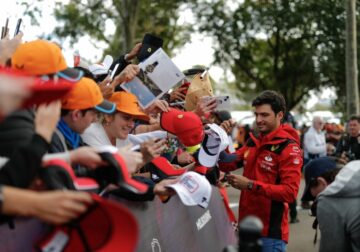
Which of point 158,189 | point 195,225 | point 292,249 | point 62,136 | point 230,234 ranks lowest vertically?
point 292,249

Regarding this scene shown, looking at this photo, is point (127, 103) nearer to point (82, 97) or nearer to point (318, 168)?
point (82, 97)

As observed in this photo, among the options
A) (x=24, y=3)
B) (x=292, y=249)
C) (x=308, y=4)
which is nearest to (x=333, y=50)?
(x=308, y=4)

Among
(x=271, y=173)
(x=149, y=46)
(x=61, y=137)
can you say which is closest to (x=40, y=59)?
(x=61, y=137)

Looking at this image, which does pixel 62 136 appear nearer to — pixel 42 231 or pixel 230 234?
pixel 42 231

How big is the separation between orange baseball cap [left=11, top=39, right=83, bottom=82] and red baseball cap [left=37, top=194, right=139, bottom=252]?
2.29 ft

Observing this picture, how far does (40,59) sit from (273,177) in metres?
2.54

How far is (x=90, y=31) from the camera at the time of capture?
2470 cm

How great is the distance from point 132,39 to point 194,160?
1642 centimetres

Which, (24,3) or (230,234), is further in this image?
(24,3)

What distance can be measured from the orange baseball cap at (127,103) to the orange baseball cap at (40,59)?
38.2 inches

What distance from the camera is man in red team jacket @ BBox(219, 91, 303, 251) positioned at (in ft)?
14.9

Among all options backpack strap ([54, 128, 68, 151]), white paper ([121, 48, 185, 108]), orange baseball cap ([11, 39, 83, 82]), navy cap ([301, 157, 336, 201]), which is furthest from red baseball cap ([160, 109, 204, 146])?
orange baseball cap ([11, 39, 83, 82])

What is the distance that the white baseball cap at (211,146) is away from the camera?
14.4ft

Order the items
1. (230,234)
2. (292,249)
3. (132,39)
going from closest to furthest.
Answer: (230,234) → (292,249) → (132,39)
